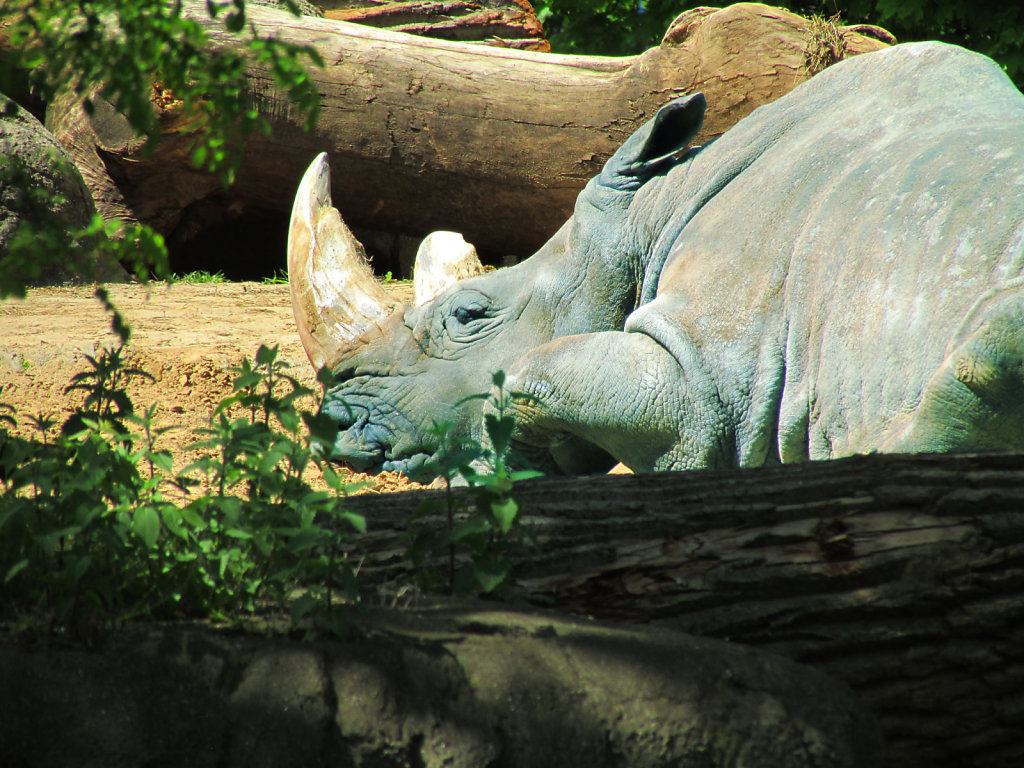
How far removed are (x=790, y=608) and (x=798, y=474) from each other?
32 cm

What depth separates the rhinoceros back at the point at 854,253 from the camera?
256 centimetres

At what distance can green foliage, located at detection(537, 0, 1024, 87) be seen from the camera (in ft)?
29.7

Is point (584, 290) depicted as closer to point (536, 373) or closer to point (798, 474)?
point (536, 373)

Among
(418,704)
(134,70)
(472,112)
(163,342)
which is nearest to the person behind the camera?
(134,70)

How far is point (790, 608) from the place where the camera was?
1.74 m

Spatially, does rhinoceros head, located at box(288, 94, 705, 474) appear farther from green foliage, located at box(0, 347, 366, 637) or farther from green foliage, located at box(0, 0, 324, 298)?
green foliage, located at box(0, 0, 324, 298)

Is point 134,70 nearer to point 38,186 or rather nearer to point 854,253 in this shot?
point 854,253

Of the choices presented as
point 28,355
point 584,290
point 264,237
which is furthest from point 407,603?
point 264,237

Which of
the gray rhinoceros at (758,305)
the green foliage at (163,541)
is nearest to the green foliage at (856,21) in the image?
the gray rhinoceros at (758,305)

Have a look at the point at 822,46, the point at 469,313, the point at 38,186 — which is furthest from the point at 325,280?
the point at 822,46

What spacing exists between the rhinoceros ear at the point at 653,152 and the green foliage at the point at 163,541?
237 cm

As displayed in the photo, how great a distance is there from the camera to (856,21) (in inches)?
387

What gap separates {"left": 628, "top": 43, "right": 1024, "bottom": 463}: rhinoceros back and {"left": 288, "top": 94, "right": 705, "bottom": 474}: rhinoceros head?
242 mm

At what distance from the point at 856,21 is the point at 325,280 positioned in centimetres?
719
